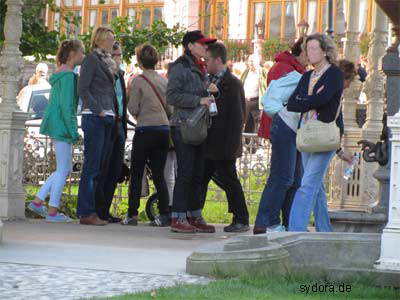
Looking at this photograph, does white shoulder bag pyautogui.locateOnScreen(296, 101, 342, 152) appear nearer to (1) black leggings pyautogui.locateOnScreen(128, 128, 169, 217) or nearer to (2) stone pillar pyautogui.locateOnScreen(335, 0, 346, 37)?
(1) black leggings pyautogui.locateOnScreen(128, 128, 169, 217)

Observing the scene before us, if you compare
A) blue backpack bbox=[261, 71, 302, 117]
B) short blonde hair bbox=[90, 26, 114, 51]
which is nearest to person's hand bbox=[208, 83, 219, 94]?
blue backpack bbox=[261, 71, 302, 117]

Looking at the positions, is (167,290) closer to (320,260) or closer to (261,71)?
(320,260)

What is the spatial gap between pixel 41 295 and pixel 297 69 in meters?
4.55

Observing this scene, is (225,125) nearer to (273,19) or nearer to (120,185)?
(120,185)

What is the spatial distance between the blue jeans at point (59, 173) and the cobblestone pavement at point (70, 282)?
4250 mm

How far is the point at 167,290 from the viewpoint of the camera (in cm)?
757

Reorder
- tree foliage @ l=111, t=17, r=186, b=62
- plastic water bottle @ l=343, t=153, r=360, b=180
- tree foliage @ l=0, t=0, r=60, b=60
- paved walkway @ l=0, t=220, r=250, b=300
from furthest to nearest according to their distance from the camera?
tree foliage @ l=111, t=17, r=186, b=62
tree foliage @ l=0, t=0, r=60, b=60
plastic water bottle @ l=343, t=153, r=360, b=180
paved walkway @ l=0, t=220, r=250, b=300

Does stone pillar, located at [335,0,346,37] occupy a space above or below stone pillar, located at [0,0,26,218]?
above

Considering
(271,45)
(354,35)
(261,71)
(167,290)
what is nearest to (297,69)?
(167,290)

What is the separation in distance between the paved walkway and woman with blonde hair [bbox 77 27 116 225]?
0.88 feet

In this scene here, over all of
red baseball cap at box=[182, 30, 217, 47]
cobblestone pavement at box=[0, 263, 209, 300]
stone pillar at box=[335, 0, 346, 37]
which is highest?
stone pillar at box=[335, 0, 346, 37]

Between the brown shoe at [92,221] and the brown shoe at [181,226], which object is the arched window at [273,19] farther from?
the brown shoe at [181,226]

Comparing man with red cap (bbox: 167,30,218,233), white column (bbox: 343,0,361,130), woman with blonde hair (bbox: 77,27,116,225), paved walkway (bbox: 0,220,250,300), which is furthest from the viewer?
white column (bbox: 343,0,361,130)

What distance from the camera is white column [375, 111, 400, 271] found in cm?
820
